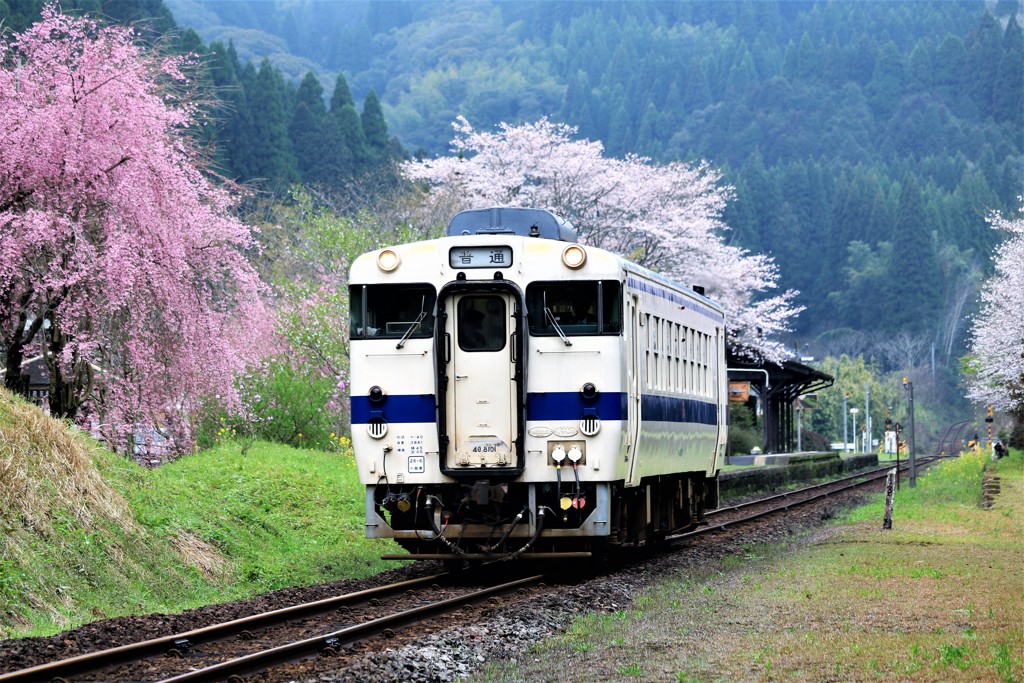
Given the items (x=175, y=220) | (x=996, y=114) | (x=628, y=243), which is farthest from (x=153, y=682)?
(x=996, y=114)

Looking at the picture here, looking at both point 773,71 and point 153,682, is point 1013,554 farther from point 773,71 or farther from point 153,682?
point 773,71

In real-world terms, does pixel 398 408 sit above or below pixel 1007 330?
below

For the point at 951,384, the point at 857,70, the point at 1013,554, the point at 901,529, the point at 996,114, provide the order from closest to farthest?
the point at 1013,554, the point at 901,529, the point at 951,384, the point at 996,114, the point at 857,70

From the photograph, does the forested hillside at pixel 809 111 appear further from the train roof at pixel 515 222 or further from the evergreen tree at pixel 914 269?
the train roof at pixel 515 222

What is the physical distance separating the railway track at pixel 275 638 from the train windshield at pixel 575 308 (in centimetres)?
266

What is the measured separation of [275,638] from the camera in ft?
35.5

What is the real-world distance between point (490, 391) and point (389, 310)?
1.36 meters

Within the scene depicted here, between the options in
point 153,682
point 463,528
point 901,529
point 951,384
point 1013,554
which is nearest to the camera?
point 153,682

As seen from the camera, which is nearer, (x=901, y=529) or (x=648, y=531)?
(x=648, y=531)

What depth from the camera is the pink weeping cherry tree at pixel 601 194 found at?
45.2 metres

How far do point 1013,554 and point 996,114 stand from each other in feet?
526

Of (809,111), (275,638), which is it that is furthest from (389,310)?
(809,111)

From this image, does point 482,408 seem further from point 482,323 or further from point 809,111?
point 809,111

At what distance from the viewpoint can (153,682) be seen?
862 cm
